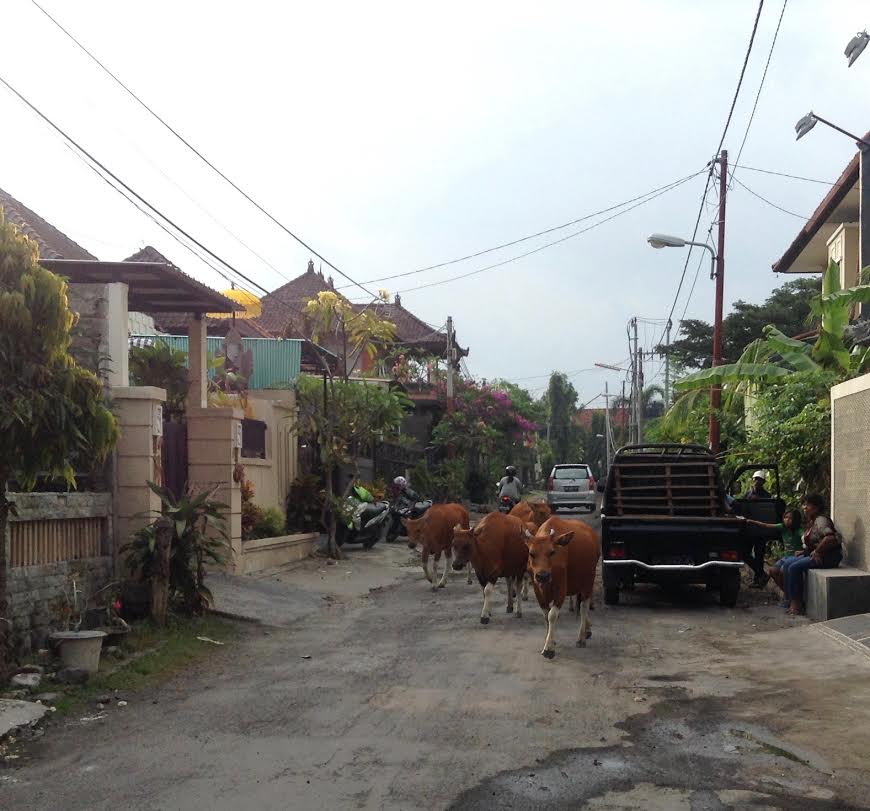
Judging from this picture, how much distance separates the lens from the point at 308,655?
456 inches

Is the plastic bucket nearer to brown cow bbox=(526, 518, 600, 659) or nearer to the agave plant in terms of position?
the agave plant

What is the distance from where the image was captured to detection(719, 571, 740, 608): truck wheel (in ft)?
47.6

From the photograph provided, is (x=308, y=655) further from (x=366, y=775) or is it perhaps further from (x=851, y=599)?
(x=851, y=599)

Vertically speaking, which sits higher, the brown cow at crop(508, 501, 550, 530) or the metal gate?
the metal gate

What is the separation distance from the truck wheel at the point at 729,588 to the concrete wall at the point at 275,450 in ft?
27.2

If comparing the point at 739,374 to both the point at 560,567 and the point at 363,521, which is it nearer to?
the point at 363,521

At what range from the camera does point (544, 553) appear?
11070 millimetres

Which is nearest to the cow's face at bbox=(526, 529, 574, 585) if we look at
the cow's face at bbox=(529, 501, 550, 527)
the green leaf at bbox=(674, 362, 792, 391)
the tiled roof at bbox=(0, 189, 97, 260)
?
the cow's face at bbox=(529, 501, 550, 527)

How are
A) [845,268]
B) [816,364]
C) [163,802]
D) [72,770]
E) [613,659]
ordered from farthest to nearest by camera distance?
[845,268] < [816,364] < [613,659] < [72,770] < [163,802]

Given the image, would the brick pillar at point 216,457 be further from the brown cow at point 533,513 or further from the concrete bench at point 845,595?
the concrete bench at point 845,595

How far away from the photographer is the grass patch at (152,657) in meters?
9.69

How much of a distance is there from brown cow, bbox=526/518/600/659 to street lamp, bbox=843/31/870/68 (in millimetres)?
9496

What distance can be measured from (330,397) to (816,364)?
9.21 m

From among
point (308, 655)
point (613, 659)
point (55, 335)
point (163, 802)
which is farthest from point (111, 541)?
point (163, 802)
